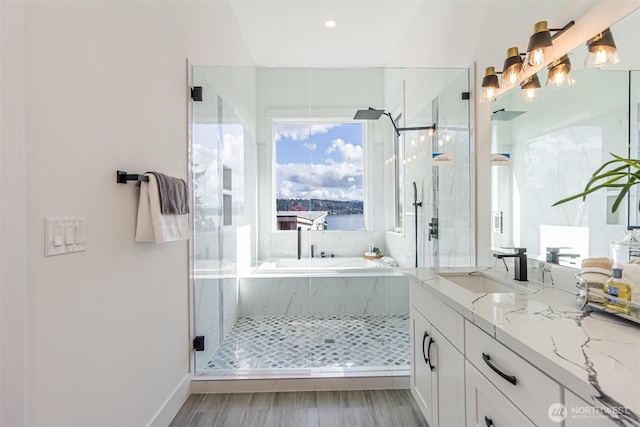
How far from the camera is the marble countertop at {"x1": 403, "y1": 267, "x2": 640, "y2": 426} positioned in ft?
2.09

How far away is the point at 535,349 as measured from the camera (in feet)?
2.61

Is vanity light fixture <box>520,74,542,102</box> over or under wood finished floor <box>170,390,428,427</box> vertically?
over

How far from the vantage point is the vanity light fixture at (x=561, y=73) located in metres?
1.35

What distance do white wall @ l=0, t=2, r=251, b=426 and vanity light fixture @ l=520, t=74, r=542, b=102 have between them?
6.33 feet

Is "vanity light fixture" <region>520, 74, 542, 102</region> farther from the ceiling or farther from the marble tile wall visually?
the marble tile wall

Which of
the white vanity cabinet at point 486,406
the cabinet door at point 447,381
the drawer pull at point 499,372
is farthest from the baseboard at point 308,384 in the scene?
the drawer pull at point 499,372

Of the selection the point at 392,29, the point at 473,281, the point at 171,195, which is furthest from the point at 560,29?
the point at 392,29

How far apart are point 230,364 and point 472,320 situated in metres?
1.99

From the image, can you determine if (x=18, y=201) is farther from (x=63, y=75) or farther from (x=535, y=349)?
(x=535, y=349)

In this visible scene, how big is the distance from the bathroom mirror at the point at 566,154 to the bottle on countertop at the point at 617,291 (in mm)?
260

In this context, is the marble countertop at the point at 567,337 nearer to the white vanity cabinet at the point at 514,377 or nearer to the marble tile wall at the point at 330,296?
the white vanity cabinet at the point at 514,377

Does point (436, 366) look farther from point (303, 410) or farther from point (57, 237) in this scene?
point (57, 237)

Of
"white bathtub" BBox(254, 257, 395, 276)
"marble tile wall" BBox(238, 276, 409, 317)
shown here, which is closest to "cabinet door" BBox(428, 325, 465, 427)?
"marble tile wall" BBox(238, 276, 409, 317)

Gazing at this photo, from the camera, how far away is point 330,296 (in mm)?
3195
